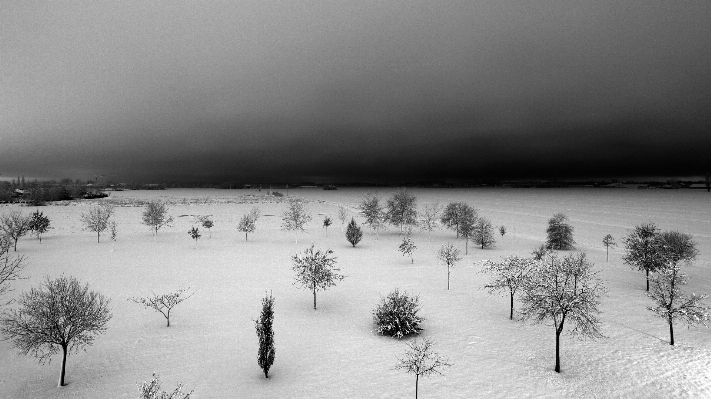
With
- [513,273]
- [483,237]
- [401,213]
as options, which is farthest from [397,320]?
[401,213]

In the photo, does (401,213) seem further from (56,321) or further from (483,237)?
(56,321)

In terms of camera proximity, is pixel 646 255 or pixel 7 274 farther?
pixel 646 255

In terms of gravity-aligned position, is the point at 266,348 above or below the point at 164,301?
above

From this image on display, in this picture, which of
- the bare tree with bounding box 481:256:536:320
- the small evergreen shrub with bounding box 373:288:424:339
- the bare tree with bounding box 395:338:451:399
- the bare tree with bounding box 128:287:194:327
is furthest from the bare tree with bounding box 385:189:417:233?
the bare tree with bounding box 395:338:451:399

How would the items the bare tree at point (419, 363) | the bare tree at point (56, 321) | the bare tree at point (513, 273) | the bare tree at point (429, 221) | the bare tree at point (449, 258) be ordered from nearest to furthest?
the bare tree at point (419, 363)
the bare tree at point (56, 321)
the bare tree at point (513, 273)
the bare tree at point (449, 258)
the bare tree at point (429, 221)

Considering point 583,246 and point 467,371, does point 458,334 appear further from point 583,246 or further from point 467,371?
point 583,246

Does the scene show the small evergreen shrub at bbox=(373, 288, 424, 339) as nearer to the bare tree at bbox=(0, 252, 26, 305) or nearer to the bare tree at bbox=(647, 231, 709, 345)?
the bare tree at bbox=(647, 231, 709, 345)

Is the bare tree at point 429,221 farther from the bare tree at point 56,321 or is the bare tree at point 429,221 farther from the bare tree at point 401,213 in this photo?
the bare tree at point 56,321

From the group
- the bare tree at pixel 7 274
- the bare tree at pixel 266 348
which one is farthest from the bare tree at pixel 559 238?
the bare tree at pixel 7 274

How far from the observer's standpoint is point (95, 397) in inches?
671

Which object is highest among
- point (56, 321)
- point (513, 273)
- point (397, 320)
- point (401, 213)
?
point (401, 213)

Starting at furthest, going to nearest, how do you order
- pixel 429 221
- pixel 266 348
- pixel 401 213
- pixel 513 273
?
1. pixel 401 213
2. pixel 429 221
3. pixel 513 273
4. pixel 266 348

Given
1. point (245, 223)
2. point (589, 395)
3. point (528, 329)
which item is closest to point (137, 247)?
point (245, 223)

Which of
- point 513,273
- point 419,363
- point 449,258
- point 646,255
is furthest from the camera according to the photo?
point 449,258
